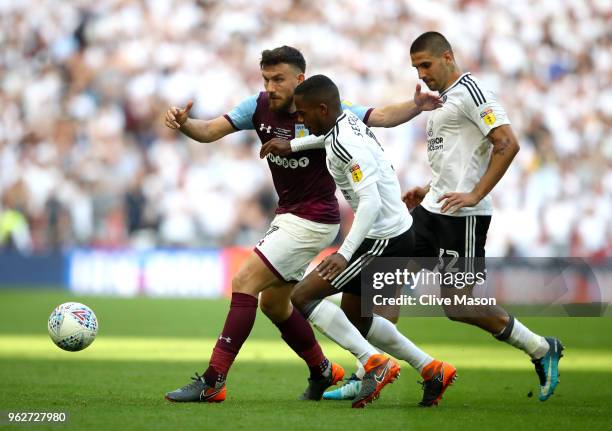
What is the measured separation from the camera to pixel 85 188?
20.1 m

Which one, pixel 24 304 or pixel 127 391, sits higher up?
pixel 127 391

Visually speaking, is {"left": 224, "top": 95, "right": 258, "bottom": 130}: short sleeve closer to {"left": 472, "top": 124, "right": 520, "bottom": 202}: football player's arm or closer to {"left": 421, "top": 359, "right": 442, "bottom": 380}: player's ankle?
{"left": 472, "top": 124, "right": 520, "bottom": 202}: football player's arm

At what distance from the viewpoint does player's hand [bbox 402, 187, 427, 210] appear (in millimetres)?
7867

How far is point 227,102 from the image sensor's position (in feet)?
68.8

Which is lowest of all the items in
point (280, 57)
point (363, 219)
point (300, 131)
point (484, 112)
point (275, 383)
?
point (275, 383)

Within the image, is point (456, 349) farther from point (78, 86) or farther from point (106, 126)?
point (78, 86)

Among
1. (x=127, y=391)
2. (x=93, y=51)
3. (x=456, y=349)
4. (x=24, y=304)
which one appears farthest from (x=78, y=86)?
(x=127, y=391)

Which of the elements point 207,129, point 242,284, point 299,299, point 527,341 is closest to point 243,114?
point 207,129

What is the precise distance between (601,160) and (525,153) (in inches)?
57.4

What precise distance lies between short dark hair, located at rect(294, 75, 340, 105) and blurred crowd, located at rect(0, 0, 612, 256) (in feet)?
40.7

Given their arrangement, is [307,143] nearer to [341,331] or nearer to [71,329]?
[341,331]

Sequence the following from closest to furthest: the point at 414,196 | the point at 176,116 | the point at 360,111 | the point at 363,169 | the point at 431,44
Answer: the point at 363,169 < the point at 431,44 < the point at 176,116 < the point at 360,111 < the point at 414,196

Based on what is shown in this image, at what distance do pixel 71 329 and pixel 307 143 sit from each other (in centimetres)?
217

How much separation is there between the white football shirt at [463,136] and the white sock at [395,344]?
2.98ft
